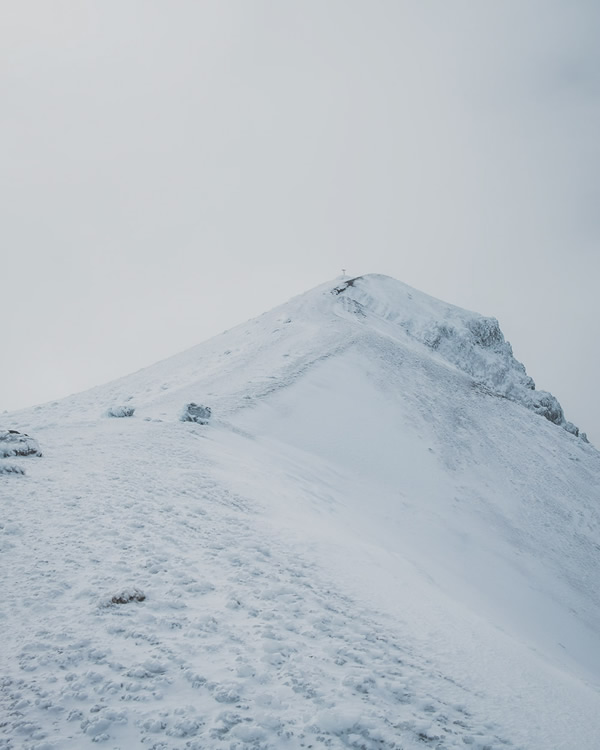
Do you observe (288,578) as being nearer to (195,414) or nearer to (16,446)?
(16,446)

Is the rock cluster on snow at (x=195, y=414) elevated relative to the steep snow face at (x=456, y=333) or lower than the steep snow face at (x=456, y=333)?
lower

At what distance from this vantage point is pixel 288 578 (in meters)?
7.24

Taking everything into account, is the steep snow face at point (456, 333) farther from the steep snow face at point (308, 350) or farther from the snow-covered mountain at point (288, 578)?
the snow-covered mountain at point (288, 578)

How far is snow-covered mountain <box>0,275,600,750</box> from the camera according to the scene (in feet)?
14.6

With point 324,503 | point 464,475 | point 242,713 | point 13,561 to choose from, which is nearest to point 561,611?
point 464,475

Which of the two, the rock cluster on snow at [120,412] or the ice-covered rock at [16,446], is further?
the rock cluster on snow at [120,412]

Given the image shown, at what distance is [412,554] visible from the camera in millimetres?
14477

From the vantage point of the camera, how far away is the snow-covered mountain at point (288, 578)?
4.44m

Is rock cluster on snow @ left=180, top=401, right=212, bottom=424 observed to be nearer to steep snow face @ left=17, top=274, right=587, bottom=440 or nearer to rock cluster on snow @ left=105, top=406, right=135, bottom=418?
steep snow face @ left=17, top=274, right=587, bottom=440

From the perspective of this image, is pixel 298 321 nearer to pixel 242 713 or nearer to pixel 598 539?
pixel 598 539

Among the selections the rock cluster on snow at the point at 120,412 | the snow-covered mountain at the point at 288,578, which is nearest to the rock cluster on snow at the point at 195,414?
the snow-covered mountain at the point at 288,578

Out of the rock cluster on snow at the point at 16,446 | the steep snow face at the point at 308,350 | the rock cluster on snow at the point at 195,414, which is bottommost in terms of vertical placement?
the rock cluster on snow at the point at 16,446

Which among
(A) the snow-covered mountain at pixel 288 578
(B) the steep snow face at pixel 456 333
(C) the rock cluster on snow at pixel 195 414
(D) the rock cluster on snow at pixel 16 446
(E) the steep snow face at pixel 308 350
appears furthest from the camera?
(B) the steep snow face at pixel 456 333

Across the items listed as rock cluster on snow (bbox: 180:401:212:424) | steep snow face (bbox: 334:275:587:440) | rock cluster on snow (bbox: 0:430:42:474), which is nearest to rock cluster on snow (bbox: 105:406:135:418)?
rock cluster on snow (bbox: 180:401:212:424)
